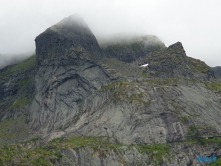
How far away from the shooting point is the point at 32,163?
17562 centimetres

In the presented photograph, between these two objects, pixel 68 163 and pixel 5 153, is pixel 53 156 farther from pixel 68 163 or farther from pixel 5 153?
pixel 5 153

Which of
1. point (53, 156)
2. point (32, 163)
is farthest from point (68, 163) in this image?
point (32, 163)

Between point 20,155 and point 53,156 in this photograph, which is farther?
point 53,156

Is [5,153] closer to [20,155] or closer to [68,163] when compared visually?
[20,155]

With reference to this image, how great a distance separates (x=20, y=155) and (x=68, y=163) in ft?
87.4

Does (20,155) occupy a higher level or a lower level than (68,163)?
higher

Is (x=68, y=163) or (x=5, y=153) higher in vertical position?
(x=5, y=153)

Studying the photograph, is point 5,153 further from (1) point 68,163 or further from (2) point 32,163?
(1) point 68,163

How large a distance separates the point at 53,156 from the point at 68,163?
854 cm

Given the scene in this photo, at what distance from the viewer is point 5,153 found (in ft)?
603

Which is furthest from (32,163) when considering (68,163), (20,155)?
(68,163)

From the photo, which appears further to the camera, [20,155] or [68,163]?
[68,163]

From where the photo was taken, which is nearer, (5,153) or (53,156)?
(5,153)

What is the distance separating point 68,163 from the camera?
198 m
